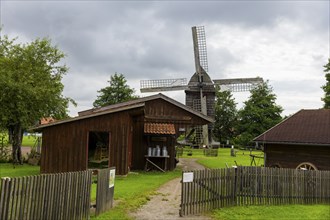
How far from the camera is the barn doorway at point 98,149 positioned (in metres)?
26.0

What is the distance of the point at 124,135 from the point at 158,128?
13.8 ft

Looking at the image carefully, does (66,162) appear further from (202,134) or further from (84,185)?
(202,134)

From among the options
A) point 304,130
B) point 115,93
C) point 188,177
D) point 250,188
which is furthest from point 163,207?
point 115,93

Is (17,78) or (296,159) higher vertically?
(17,78)

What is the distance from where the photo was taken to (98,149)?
1119 inches

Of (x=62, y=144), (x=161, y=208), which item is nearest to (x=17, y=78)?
(x=62, y=144)

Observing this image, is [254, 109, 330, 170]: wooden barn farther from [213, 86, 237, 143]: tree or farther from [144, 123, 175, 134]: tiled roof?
[213, 86, 237, 143]: tree

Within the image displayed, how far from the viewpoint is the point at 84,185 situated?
888cm

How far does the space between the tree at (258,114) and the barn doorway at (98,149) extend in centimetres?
3382

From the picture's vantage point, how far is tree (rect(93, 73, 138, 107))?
57719 millimetres

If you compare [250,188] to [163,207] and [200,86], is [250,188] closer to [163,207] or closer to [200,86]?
[163,207]

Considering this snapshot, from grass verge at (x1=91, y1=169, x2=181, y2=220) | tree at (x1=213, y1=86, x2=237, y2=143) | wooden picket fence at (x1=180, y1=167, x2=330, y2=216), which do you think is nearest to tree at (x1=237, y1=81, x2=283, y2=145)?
tree at (x1=213, y1=86, x2=237, y2=143)

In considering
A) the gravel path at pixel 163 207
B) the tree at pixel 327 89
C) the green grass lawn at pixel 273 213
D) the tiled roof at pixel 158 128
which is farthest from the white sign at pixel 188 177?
the tree at pixel 327 89

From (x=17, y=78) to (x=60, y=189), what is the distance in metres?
19.7
